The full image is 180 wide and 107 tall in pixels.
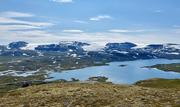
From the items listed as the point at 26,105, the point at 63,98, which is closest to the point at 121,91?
the point at 63,98

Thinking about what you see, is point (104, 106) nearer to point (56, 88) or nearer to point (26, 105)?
point (26, 105)

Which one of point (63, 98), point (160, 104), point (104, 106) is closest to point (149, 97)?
point (160, 104)

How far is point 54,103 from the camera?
2592 centimetres

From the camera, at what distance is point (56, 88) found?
3175 cm

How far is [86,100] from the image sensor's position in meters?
26.3

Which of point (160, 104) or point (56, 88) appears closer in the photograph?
point (160, 104)

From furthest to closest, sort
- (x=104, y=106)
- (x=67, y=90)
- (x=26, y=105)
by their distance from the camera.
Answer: (x=67, y=90) < (x=26, y=105) < (x=104, y=106)

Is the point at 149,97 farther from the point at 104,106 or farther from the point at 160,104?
the point at 104,106

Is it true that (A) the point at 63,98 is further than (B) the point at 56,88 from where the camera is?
No

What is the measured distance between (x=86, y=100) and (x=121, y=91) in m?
5.04

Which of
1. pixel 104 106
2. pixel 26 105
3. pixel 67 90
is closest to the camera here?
pixel 104 106

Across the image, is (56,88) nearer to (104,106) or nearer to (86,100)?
(86,100)

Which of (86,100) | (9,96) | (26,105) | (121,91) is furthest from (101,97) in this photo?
(9,96)

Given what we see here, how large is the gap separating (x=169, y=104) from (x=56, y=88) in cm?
1134
